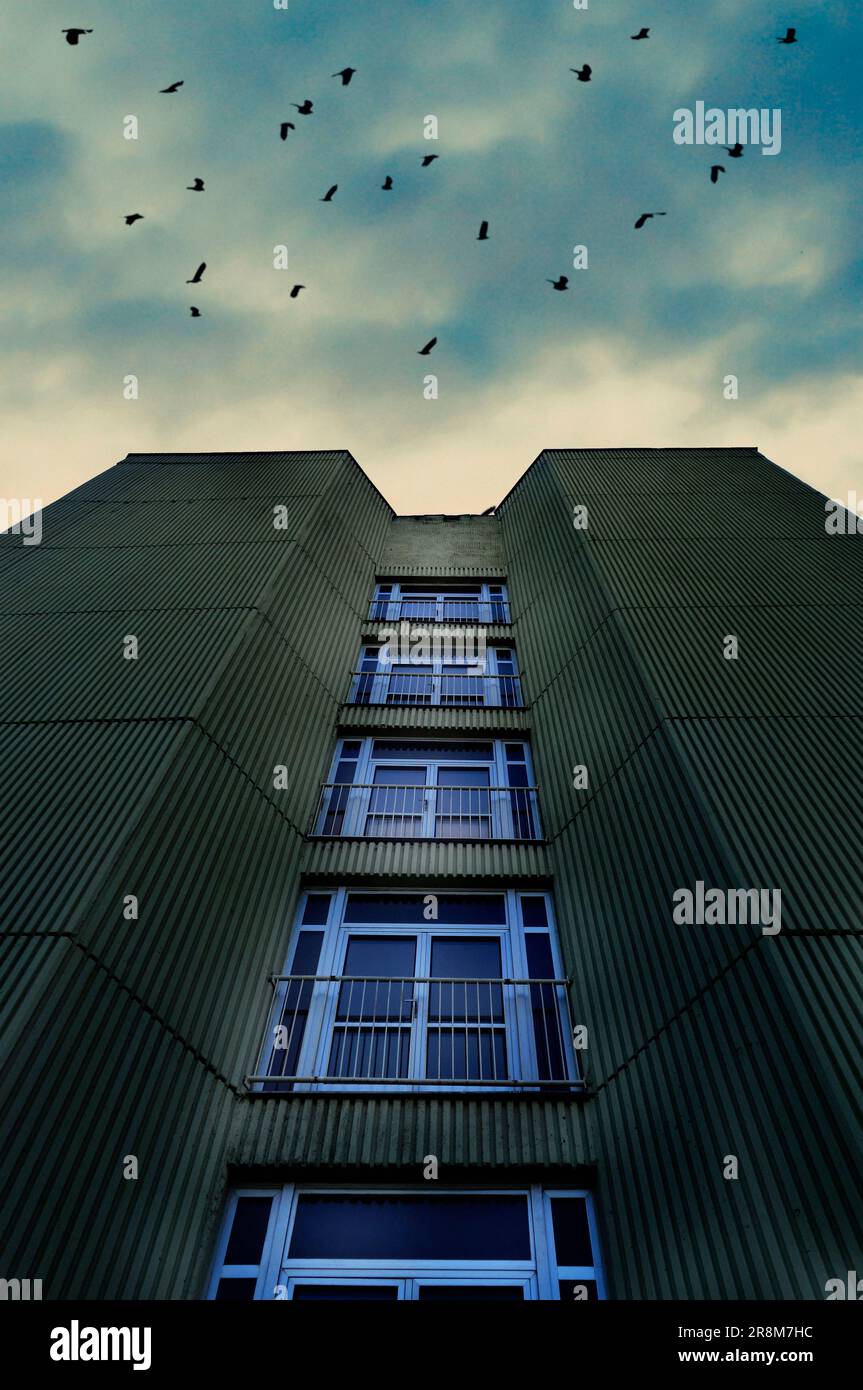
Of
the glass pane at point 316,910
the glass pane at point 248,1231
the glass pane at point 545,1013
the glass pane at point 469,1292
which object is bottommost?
the glass pane at point 469,1292

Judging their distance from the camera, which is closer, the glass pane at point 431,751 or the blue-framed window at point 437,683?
the glass pane at point 431,751

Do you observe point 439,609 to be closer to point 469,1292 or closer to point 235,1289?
point 469,1292

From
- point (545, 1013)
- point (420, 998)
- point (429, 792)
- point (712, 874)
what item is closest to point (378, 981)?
point (420, 998)

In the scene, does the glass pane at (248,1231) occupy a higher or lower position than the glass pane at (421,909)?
lower

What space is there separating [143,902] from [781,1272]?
5811 millimetres

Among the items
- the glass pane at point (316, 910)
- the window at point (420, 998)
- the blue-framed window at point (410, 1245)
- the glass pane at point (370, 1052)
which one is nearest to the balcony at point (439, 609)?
the glass pane at point (316, 910)

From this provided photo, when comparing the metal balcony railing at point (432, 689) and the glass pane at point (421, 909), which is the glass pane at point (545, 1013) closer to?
the glass pane at point (421, 909)

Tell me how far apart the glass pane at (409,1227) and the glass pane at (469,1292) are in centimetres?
21

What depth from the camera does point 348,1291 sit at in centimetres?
578

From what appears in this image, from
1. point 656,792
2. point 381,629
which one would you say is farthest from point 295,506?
point 656,792

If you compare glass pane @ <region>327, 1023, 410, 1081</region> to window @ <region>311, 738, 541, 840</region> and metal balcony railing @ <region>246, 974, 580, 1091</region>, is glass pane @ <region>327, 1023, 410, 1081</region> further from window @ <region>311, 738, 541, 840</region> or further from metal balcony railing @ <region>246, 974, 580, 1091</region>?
window @ <region>311, 738, 541, 840</region>

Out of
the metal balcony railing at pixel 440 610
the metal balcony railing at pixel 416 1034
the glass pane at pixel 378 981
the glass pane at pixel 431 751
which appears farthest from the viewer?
the metal balcony railing at pixel 440 610

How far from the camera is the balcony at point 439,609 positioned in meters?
16.4
